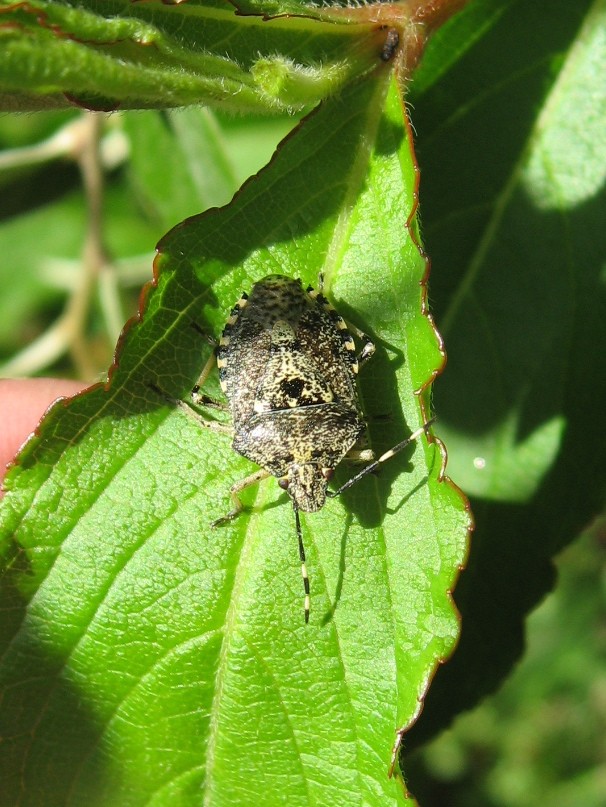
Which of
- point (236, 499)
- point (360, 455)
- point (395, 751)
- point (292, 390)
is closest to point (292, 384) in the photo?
point (292, 390)

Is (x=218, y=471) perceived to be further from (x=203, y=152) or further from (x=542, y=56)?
(x=203, y=152)

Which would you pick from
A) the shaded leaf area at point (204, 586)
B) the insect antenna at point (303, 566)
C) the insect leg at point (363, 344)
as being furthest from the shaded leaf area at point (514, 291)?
the insect antenna at point (303, 566)

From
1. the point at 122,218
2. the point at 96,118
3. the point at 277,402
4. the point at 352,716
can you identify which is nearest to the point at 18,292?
the point at 122,218

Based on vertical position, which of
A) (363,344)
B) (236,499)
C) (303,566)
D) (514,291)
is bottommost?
(303,566)

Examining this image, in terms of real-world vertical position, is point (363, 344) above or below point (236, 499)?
above

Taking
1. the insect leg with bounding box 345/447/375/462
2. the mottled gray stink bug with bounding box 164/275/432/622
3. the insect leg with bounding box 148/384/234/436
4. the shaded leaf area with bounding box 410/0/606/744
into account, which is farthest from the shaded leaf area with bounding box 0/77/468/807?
the shaded leaf area with bounding box 410/0/606/744

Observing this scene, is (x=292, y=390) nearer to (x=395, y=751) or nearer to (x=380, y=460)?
(x=380, y=460)

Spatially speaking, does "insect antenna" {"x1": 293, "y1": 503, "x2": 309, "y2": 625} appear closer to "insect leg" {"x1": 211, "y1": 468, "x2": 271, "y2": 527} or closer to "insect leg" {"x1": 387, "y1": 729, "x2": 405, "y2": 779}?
"insect leg" {"x1": 211, "y1": 468, "x2": 271, "y2": 527}
